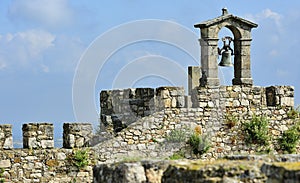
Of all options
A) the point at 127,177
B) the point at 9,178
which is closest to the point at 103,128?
the point at 9,178

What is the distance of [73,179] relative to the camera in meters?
20.7

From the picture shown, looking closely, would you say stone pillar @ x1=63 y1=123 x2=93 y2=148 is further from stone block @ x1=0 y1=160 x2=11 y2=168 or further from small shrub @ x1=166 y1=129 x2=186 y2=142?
small shrub @ x1=166 y1=129 x2=186 y2=142

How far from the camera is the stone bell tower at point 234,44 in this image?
22266 mm

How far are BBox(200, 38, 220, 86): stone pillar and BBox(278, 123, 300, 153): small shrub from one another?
97.8 inches

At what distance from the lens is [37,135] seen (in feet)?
67.3

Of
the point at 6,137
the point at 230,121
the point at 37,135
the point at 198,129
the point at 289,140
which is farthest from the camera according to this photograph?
the point at 289,140

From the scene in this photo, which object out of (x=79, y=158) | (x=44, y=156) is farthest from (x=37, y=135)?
(x=79, y=158)

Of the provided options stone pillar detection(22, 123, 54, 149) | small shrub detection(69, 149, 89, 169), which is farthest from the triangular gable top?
stone pillar detection(22, 123, 54, 149)

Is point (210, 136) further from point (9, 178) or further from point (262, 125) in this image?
point (9, 178)

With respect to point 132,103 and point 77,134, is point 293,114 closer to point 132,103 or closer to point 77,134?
point 132,103

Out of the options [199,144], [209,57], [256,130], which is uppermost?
[209,57]

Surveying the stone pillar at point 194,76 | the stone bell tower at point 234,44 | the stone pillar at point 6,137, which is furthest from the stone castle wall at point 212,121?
the stone pillar at point 6,137

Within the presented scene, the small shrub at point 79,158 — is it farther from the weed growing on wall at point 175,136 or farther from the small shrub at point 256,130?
the small shrub at point 256,130

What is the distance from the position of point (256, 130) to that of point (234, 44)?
100 inches
